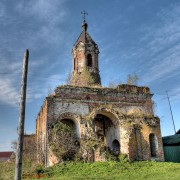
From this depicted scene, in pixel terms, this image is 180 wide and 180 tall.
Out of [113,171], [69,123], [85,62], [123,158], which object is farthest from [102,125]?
[113,171]

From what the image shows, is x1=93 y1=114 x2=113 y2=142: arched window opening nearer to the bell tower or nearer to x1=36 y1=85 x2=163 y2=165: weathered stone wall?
x1=36 y1=85 x2=163 y2=165: weathered stone wall

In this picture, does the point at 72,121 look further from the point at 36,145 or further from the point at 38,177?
the point at 38,177

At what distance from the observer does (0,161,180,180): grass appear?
1212 centimetres

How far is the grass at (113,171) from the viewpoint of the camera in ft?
39.8

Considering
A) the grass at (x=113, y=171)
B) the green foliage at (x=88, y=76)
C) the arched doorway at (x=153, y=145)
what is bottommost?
the grass at (x=113, y=171)

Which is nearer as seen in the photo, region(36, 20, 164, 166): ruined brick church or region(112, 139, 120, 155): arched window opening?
region(36, 20, 164, 166): ruined brick church

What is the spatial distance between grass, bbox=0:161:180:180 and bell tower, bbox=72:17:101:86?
863cm

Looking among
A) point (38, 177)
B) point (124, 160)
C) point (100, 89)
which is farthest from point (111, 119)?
point (38, 177)

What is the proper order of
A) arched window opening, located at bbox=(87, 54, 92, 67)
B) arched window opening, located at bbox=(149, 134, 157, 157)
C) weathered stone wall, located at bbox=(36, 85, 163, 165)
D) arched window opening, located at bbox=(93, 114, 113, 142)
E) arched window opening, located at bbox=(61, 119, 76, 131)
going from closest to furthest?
weathered stone wall, located at bbox=(36, 85, 163, 165), arched window opening, located at bbox=(61, 119, 76, 131), arched window opening, located at bbox=(149, 134, 157, 157), arched window opening, located at bbox=(93, 114, 113, 142), arched window opening, located at bbox=(87, 54, 92, 67)

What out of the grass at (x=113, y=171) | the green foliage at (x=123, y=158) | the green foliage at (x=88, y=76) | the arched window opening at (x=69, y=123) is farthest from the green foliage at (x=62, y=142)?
the green foliage at (x=88, y=76)

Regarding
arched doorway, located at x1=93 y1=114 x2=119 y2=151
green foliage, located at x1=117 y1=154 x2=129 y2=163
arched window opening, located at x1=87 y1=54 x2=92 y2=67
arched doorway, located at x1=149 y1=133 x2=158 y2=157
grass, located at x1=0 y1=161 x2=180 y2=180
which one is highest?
arched window opening, located at x1=87 y1=54 x2=92 y2=67

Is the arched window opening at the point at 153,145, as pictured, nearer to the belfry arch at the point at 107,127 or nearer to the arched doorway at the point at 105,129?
the belfry arch at the point at 107,127

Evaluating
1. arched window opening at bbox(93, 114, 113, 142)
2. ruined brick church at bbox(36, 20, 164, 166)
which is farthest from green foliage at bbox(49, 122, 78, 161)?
arched window opening at bbox(93, 114, 113, 142)

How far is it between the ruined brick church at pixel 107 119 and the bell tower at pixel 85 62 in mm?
2953
